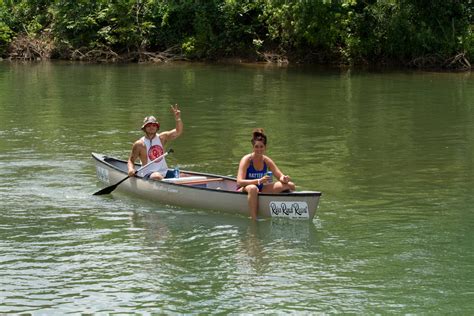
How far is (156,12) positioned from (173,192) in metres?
28.9

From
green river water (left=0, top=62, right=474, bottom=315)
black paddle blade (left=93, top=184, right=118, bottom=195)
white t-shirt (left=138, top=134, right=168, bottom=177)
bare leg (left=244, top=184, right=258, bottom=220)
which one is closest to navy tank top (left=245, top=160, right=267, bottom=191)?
bare leg (left=244, top=184, right=258, bottom=220)

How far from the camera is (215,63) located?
38594 mm

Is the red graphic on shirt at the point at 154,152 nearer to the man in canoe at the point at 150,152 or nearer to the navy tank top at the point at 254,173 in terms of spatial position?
the man in canoe at the point at 150,152

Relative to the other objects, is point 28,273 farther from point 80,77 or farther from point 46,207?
point 80,77

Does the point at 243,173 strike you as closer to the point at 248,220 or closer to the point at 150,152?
the point at 248,220

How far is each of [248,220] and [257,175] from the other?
0.65m

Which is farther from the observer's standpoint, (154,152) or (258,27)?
(258,27)

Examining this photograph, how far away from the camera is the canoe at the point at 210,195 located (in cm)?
1152

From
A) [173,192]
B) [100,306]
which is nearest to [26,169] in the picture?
[173,192]

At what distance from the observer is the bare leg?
11.7 metres

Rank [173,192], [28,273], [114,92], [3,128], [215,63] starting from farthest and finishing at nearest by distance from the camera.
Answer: [215,63] < [114,92] < [3,128] < [173,192] < [28,273]

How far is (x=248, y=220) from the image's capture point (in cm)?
1199

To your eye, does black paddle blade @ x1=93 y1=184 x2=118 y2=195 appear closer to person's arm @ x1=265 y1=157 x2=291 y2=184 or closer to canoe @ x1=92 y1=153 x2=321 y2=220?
canoe @ x1=92 y1=153 x2=321 y2=220

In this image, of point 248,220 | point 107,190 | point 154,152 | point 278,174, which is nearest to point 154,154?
point 154,152
